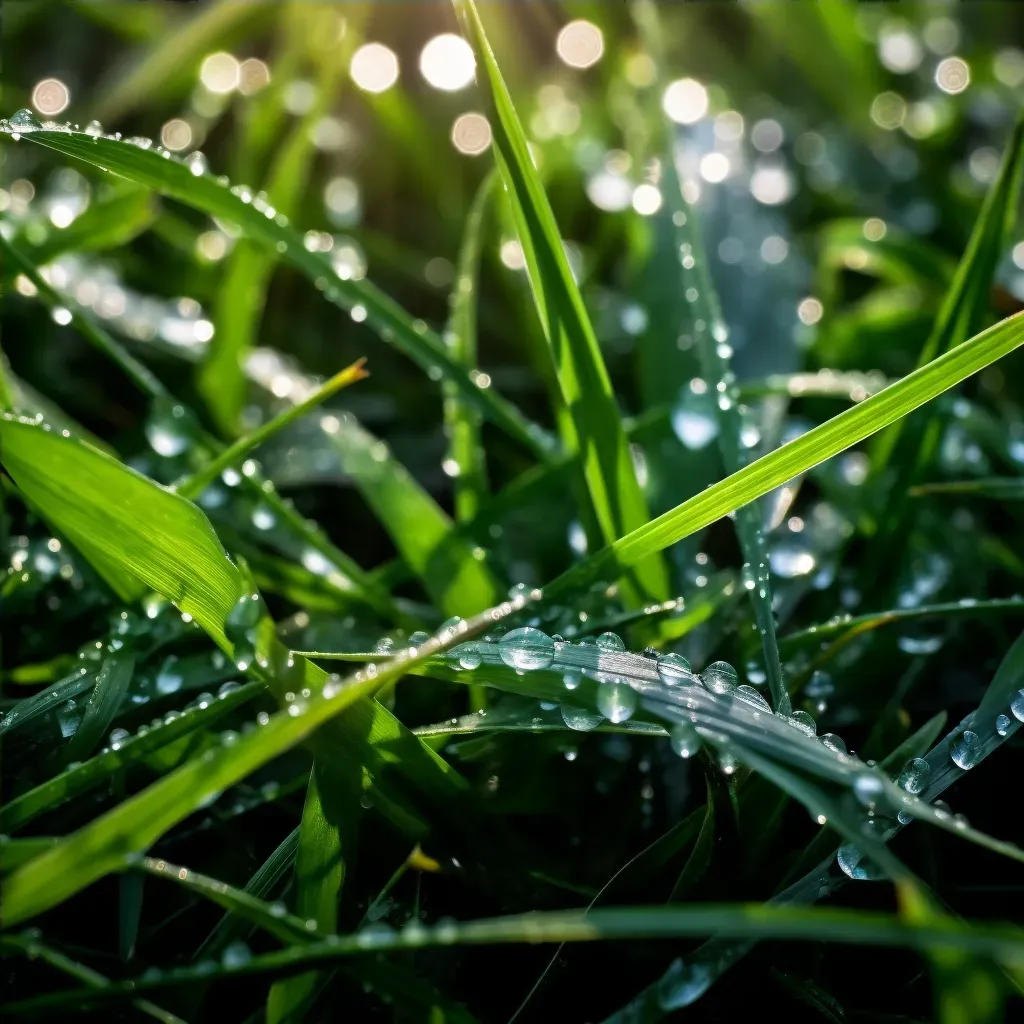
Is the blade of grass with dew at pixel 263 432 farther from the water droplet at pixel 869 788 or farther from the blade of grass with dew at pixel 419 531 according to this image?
the water droplet at pixel 869 788

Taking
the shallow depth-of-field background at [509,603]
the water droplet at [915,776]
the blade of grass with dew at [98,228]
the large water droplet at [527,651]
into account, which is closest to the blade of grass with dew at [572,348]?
the shallow depth-of-field background at [509,603]

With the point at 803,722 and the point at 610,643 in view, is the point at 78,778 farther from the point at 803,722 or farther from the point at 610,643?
the point at 803,722

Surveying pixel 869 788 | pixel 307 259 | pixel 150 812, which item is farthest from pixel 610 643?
pixel 307 259

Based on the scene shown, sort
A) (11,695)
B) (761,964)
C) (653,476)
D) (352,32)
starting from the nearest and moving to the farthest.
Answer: (761,964), (11,695), (653,476), (352,32)

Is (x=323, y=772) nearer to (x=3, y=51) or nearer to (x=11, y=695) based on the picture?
(x=11, y=695)

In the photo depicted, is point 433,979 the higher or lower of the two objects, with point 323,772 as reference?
lower

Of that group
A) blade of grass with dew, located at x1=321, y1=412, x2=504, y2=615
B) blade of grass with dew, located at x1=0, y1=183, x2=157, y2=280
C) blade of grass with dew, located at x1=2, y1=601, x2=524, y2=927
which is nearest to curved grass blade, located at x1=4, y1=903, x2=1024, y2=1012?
blade of grass with dew, located at x1=2, y1=601, x2=524, y2=927

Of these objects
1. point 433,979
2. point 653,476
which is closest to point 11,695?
point 433,979
